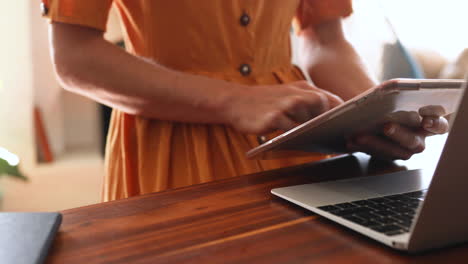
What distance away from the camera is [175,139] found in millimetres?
711

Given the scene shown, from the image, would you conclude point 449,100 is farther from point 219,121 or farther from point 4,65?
point 4,65

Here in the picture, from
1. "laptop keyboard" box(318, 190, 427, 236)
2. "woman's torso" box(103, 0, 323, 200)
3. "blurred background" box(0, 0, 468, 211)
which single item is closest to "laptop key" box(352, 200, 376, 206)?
"laptop keyboard" box(318, 190, 427, 236)

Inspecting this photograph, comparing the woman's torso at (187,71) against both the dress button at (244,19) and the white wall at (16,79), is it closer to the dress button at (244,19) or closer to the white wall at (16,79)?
the dress button at (244,19)

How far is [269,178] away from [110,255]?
9.6 inches

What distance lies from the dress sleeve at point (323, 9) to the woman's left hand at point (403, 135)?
0.39 meters

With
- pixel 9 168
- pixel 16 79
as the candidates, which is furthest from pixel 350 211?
pixel 16 79

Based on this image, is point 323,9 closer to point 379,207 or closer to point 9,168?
point 379,207

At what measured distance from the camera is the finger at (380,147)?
1.85 feet

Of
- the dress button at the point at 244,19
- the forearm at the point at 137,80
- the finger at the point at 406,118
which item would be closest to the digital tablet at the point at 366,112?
the finger at the point at 406,118

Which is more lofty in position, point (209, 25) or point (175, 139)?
point (209, 25)

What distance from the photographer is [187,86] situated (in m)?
0.65

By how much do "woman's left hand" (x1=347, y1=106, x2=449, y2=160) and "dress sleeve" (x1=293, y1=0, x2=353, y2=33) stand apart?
39cm

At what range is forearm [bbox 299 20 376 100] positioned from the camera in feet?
2.83

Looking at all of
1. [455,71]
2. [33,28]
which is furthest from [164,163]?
[33,28]
